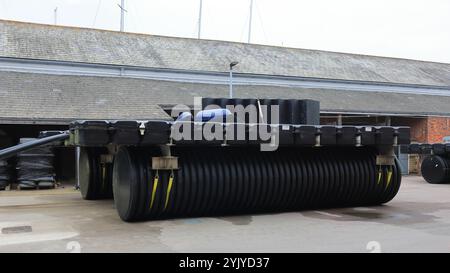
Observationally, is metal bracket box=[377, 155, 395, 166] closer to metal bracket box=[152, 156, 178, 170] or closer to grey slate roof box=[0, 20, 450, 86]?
metal bracket box=[152, 156, 178, 170]

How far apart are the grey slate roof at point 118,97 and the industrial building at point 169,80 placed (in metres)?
0.03

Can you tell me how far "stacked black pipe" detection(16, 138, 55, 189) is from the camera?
14.6m

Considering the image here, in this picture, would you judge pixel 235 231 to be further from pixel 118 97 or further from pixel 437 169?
pixel 118 97

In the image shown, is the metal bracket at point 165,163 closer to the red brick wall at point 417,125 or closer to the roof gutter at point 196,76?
the roof gutter at point 196,76

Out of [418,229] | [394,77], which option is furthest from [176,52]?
[418,229]

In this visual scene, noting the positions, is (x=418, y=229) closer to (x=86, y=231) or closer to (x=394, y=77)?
(x=86, y=231)

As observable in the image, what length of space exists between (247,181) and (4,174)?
935 cm

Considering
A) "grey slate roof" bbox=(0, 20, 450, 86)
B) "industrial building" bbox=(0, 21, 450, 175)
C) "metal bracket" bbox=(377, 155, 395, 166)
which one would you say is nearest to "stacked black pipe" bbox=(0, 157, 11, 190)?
"industrial building" bbox=(0, 21, 450, 175)

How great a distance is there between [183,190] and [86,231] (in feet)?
5.59

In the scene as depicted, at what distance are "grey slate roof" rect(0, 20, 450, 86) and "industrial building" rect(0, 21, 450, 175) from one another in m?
0.05

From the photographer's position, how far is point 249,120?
9.59 m

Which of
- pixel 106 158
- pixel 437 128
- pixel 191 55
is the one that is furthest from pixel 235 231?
pixel 437 128

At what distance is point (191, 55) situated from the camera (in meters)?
23.3

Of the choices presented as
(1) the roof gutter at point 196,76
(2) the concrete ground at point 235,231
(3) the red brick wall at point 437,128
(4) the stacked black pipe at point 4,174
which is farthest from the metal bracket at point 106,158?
(3) the red brick wall at point 437,128
